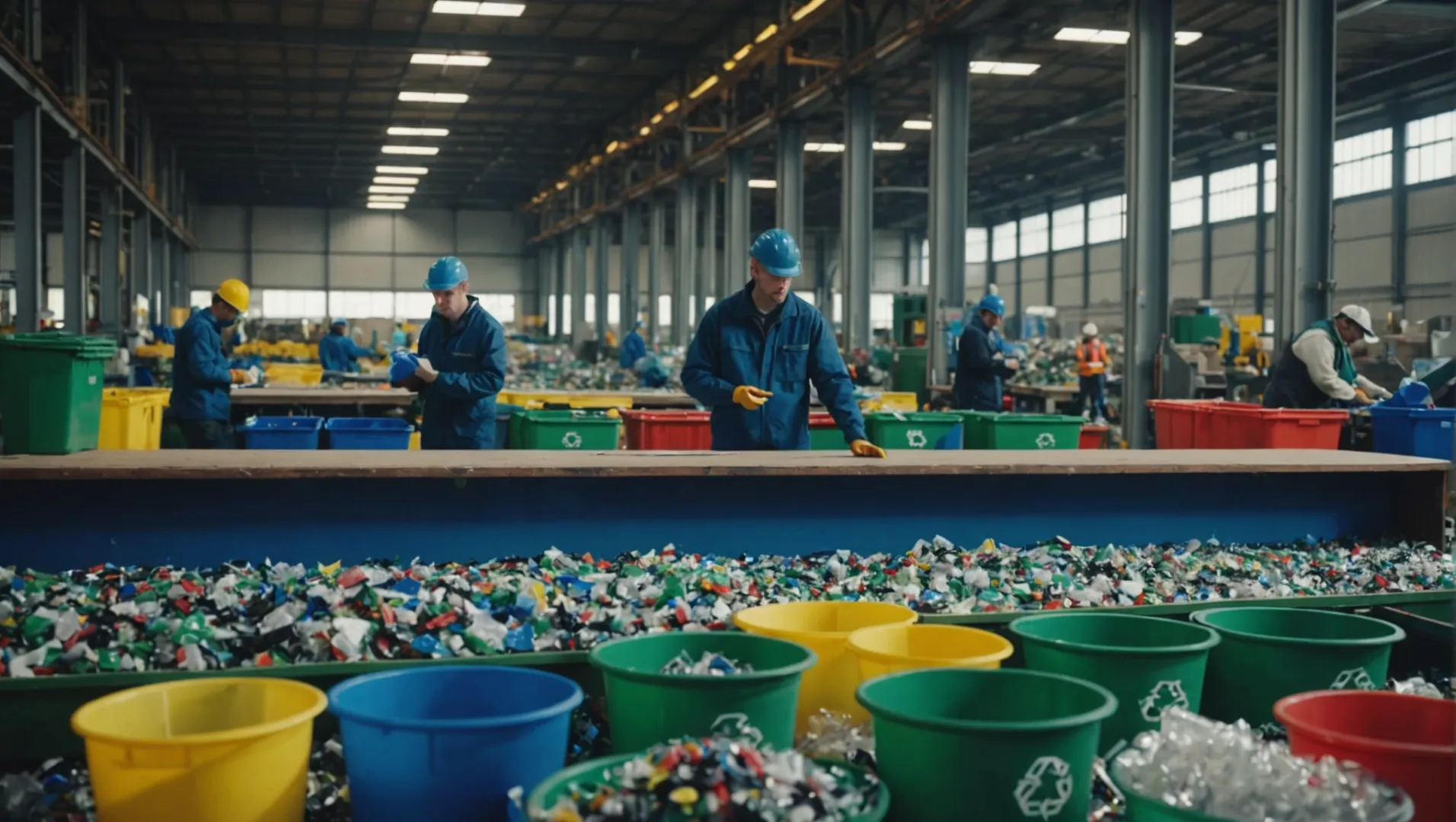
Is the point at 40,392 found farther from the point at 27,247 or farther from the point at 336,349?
the point at 336,349

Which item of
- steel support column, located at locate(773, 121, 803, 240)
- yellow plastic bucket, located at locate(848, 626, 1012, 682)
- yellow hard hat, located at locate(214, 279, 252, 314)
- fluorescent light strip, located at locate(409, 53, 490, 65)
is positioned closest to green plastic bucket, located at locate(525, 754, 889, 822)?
yellow plastic bucket, located at locate(848, 626, 1012, 682)

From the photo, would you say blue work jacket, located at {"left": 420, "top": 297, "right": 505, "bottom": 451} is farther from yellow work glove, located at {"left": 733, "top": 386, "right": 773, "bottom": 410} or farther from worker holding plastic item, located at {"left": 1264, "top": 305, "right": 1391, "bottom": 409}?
worker holding plastic item, located at {"left": 1264, "top": 305, "right": 1391, "bottom": 409}

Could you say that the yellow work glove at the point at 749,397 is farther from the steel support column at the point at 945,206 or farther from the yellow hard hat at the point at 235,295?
the steel support column at the point at 945,206

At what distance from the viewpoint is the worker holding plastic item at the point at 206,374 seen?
279 inches

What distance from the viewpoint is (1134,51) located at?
1016 cm

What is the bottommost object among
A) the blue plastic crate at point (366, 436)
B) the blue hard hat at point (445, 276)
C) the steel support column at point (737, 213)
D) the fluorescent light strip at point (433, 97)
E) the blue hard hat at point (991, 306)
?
the blue plastic crate at point (366, 436)

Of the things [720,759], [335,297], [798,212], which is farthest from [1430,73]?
[335,297]

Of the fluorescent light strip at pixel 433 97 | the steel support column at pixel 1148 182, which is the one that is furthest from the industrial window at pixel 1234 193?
the steel support column at pixel 1148 182

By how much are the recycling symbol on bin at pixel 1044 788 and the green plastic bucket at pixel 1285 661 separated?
3.26 feet

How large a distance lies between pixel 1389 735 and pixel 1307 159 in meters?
7.22

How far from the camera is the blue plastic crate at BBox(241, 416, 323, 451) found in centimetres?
704

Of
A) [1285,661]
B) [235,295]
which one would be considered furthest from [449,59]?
[1285,661]

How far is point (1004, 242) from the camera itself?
3631 cm

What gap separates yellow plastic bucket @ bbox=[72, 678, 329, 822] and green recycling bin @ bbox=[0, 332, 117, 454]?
6.75ft
